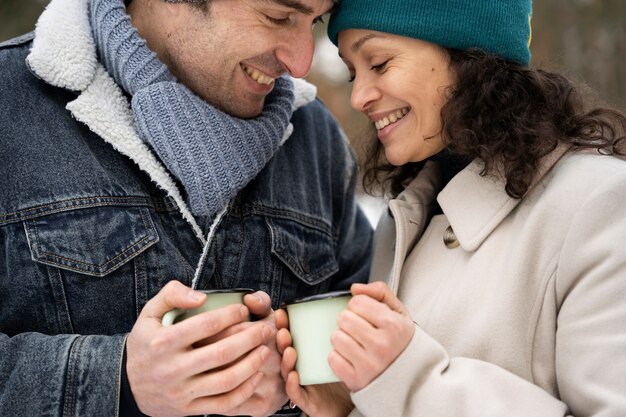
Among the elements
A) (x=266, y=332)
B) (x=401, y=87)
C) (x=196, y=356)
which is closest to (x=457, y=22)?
(x=401, y=87)

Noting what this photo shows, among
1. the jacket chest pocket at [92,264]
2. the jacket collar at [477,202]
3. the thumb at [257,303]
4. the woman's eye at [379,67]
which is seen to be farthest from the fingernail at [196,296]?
the woman's eye at [379,67]

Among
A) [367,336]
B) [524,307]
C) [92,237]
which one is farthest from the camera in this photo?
[92,237]

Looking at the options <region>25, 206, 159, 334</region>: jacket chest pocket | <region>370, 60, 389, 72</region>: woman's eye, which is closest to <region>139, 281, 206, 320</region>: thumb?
<region>25, 206, 159, 334</region>: jacket chest pocket

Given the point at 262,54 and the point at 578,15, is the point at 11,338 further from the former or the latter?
the point at 578,15

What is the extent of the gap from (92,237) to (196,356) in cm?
49

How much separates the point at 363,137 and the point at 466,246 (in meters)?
0.71

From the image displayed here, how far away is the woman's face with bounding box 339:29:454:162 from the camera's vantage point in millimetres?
1544

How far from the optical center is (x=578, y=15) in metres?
6.80

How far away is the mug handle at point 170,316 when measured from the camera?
1.22 m

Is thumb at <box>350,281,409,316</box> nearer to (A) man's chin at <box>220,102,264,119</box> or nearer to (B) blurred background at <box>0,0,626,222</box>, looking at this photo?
(A) man's chin at <box>220,102,264,119</box>

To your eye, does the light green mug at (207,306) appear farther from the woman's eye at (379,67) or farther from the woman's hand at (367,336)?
the woman's eye at (379,67)

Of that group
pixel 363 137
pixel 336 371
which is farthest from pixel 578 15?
pixel 336 371

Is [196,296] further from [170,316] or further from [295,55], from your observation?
[295,55]

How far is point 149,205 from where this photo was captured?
5.38 ft
